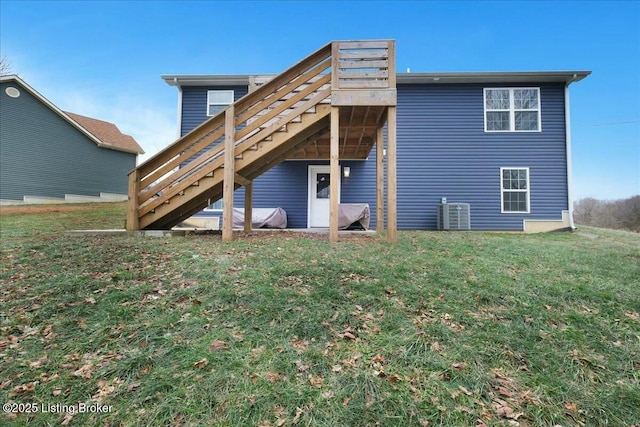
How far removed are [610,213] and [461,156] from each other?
12520mm

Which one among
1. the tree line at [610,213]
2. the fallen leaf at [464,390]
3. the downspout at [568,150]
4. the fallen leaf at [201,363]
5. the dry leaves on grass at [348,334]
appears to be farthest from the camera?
the tree line at [610,213]

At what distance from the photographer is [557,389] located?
189cm

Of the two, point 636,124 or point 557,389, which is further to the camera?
point 636,124

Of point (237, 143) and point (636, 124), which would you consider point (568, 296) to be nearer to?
point (237, 143)

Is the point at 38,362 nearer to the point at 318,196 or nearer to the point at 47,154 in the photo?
the point at 318,196

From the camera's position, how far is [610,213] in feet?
52.9

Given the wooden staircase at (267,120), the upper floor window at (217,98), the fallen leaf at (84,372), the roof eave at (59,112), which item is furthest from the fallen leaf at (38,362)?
the roof eave at (59,112)

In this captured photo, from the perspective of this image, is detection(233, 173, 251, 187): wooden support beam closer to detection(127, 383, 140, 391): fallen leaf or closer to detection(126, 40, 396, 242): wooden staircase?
detection(126, 40, 396, 242): wooden staircase

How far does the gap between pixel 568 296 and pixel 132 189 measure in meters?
6.81

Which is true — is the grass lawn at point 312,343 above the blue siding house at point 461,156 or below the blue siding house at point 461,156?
below

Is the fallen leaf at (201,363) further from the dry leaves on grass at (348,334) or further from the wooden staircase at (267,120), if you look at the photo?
the wooden staircase at (267,120)

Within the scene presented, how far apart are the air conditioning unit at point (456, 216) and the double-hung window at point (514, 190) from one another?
4.65 ft

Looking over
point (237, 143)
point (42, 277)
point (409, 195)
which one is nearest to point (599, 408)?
point (42, 277)

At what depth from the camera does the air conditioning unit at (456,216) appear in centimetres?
954
